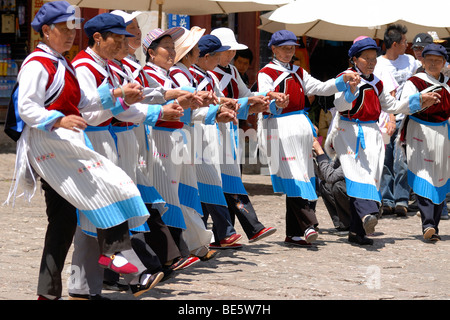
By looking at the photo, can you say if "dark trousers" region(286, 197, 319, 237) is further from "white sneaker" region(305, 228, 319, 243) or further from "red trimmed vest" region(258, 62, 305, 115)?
"red trimmed vest" region(258, 62, 305, 115)

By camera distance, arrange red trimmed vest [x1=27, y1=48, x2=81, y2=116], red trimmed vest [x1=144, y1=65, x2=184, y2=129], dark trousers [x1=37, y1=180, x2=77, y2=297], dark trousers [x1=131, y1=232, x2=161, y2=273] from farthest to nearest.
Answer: red trimmed vest [x1=144, y1=65, x2=184, y2=129], dark trousers [x1=131, y1=232, x2=161, y2=273], dark trousers [x1=37, y1=180, x2=77, y2=297], red trimmed vest [x1=27, y1=48, x2=81, y2=116]

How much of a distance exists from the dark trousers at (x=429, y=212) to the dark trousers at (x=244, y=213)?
158cm

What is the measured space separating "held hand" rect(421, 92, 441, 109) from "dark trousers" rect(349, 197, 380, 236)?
39.2 inches

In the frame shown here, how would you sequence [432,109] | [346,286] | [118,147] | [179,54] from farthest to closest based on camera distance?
[432,109] < [179,54] < [346,286] < [118,147]

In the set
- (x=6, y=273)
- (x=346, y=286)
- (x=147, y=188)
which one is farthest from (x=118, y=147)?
→ (x=346, y=286)

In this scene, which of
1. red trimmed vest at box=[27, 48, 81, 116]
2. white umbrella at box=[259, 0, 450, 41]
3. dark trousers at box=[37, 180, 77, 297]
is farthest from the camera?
white umbrella at box=[259, 0, 450, 41]

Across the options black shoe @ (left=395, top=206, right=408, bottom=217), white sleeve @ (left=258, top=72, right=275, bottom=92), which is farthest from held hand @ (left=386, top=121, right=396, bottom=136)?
white sleeve @ (left=258, top=72, right=275, bottom=92)

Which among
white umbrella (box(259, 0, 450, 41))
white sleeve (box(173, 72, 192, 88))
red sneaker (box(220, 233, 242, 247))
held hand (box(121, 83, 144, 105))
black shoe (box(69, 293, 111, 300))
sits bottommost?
red sneaker (box(220, 233, 242, 247))

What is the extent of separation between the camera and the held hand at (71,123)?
5.09 meters

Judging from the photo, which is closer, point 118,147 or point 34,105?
point 34,105

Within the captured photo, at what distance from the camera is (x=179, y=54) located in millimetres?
7074

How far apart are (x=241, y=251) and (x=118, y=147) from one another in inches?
89.4

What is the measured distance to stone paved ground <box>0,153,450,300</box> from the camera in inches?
244

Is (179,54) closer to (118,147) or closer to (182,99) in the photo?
(182,99)
